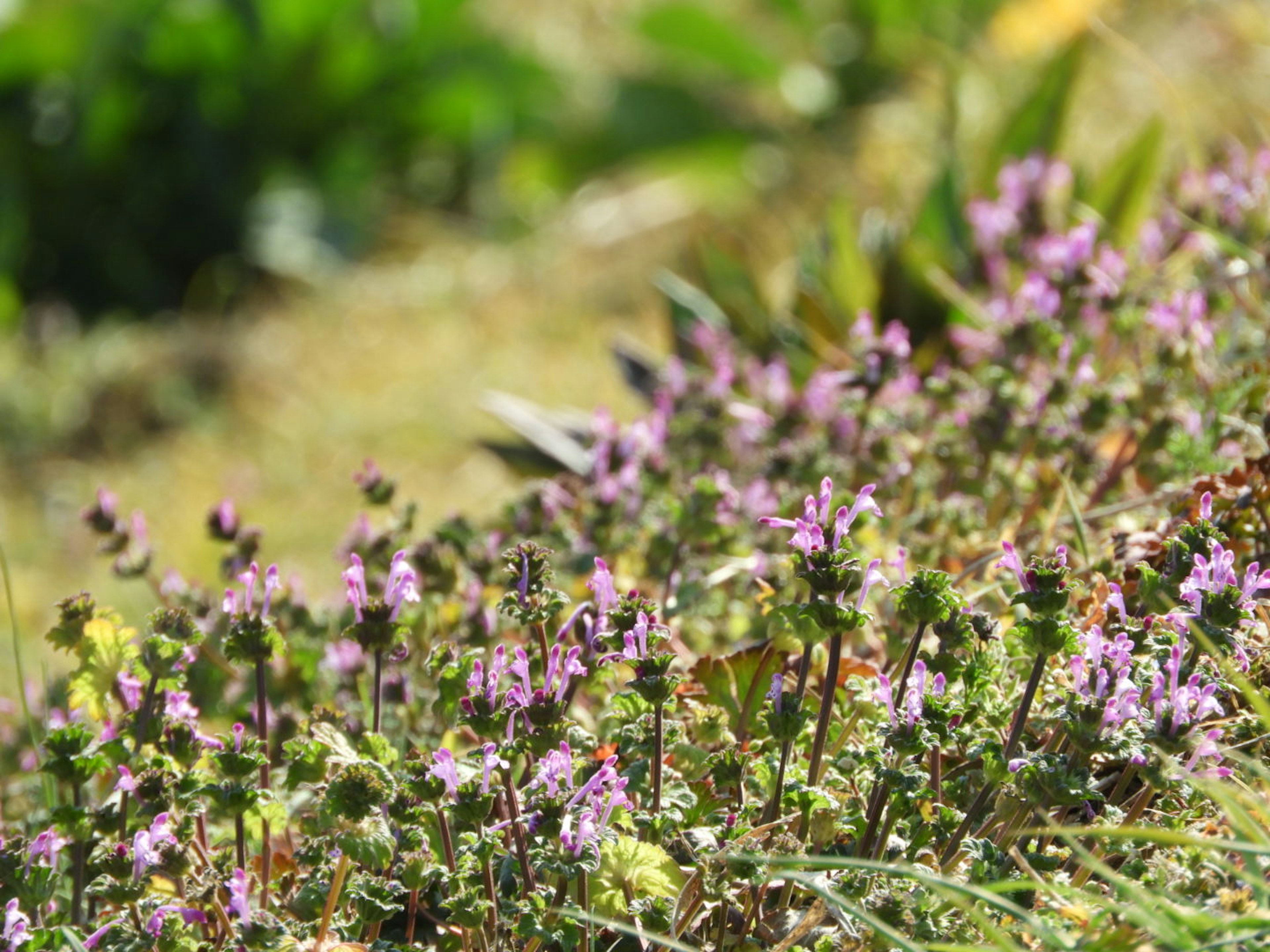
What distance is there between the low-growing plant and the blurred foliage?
4.02 meters

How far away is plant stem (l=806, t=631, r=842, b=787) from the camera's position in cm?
118

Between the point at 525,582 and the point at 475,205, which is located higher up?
the point at 525,582

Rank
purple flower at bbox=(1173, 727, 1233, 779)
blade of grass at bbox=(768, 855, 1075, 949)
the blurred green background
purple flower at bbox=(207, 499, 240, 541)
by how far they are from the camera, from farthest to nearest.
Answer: the blurred green background
purple flower at bbox=(207, 499, 240, 541)
purple flower at bbox=(1173, 727, 1233, 779)
blade of grass at bbox=(768, 855, 1075, 949)

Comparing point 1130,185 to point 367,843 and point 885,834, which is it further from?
point 367,843

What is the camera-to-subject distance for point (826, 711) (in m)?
1.21

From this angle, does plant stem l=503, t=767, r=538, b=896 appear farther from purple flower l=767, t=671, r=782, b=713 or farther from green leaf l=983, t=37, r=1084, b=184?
green leaf l=983, t=37, r=1084, b=184

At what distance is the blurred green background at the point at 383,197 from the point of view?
4.87 m

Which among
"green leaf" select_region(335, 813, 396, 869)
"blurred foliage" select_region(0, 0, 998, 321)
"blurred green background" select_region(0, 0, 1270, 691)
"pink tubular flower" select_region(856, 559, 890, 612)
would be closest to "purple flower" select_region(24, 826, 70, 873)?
"green leaf" select_region(335, 813, 396, 869)

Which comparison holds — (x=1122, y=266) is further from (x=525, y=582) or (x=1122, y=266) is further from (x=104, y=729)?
(x=104, y=729)

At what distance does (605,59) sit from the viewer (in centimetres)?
742

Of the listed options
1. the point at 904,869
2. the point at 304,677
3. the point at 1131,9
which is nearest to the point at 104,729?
the point at 304,677

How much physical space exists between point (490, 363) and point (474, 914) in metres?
4.19

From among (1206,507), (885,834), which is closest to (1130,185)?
(1206,507)

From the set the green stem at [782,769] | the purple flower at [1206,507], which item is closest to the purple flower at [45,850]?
the green stem at [782,769]
